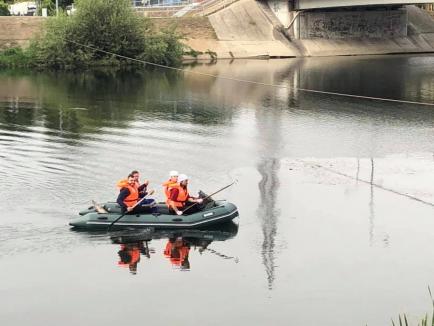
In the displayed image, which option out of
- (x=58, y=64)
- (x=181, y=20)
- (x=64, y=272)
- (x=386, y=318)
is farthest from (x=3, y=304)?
(x=181, y=20)

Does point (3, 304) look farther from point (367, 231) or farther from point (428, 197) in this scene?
point (428, 197)

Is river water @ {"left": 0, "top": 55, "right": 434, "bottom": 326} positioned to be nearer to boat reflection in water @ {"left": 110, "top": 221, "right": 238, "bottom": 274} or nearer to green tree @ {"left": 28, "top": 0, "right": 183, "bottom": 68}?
boat reflection in water @ {"left": 110, "top": 221, "right": 238, "bottom": 274}

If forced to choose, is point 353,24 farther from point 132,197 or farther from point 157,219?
point 157,219

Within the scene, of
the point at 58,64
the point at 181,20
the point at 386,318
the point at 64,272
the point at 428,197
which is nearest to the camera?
the point at 386,318

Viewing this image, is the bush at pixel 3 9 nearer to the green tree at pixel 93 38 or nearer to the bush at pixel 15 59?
the bush at pixel 15 59

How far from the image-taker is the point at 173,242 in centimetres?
2278

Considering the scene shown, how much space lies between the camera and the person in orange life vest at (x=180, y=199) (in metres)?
23.6

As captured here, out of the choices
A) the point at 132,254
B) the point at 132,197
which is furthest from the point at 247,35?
the point at 132,254

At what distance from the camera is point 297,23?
291 ft

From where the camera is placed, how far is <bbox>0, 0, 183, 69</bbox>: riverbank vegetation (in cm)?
7206

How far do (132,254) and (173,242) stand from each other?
A: 57.2 inches

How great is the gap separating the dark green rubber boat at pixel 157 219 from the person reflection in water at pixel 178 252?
Answer: 63 cm

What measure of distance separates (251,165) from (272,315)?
14.0 metres

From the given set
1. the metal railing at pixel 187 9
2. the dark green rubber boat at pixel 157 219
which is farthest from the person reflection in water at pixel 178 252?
the metal railing at pixel 187 9
